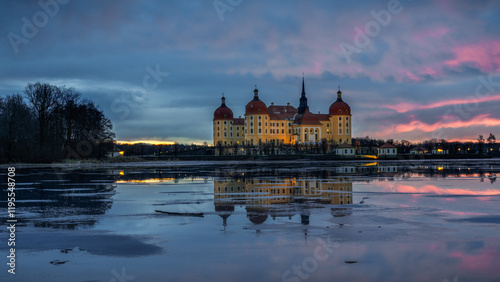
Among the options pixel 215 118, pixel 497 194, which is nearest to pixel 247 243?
pixel 497 194

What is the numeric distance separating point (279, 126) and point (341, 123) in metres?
17.7

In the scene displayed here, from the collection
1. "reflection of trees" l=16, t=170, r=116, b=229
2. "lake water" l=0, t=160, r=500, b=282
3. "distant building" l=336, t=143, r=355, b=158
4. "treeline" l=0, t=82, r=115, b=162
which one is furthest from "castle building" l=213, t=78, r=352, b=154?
"lake water" l=0, t=160, r=500, b=282

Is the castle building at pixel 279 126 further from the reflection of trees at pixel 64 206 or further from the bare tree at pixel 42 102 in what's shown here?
the reflection of trees at pixel 64 206

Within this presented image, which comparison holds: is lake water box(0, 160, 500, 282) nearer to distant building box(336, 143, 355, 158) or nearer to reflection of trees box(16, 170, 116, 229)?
reflection of trees box(16, 170, 116, 229)

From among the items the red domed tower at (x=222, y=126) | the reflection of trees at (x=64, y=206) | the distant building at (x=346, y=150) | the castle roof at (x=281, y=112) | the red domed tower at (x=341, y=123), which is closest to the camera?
the reflection of trees at (x=64, y=206)

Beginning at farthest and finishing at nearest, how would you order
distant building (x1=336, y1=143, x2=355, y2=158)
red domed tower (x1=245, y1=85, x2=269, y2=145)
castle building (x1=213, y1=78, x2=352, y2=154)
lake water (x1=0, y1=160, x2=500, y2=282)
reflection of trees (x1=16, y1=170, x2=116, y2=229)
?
1. castle building (x1=213, y1=78, x2=352, y2=154)
2. red domed tower (x1=245, y1=85, x2=269, y2=145)
3. distant building (x1=336, y1=143, x2=355, y2=158)
4. reflection of trees (x1=16, y1=170, x2=116, y2=229)
5. lake water (x1=0, y1=160, x2=500, y2=282)

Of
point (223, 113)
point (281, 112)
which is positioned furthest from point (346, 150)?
point (223, 113)

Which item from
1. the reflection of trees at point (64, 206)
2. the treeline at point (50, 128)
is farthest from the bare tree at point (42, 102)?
the reflection of trees at point (64, 206)

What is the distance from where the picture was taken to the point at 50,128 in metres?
73.2

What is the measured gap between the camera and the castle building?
421 feet

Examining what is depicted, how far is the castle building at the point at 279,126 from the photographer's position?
128250mm

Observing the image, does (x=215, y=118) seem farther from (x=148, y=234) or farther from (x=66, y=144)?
(x=148, y=234)

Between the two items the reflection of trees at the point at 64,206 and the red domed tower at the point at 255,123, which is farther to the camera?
the red domed tower at the point at 255,123

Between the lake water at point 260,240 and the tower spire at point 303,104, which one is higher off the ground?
the tower spire at point 303,104
